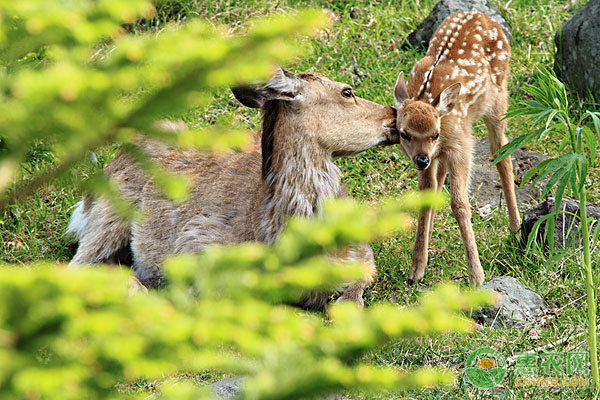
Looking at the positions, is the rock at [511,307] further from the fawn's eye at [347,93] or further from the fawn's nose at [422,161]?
the fawn's eye at [347,93]

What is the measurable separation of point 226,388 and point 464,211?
88.6 inches

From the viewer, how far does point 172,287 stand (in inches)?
61.0

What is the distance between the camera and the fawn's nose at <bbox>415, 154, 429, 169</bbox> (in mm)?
4691

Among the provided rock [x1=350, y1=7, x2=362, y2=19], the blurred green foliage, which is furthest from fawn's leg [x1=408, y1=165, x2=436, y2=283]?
rock [x1=350, y1=7, x2=362, y2=19]

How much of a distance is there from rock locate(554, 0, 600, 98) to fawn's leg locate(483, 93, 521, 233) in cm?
150

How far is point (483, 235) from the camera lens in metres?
5.56

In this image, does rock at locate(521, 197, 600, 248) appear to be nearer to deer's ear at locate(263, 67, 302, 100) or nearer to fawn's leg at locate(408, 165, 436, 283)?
fawn's leg at locate(408, 165, 436, 283)

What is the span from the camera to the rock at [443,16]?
301 inches

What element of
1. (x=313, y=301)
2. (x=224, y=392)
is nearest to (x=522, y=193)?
(x=313, y=301)

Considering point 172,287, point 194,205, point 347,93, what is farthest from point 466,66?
point 172,287

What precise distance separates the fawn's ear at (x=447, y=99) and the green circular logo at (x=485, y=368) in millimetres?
1756

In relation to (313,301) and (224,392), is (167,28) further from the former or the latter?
(224,392)

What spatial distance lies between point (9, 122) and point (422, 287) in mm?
3931

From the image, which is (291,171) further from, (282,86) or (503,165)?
(503,165)
